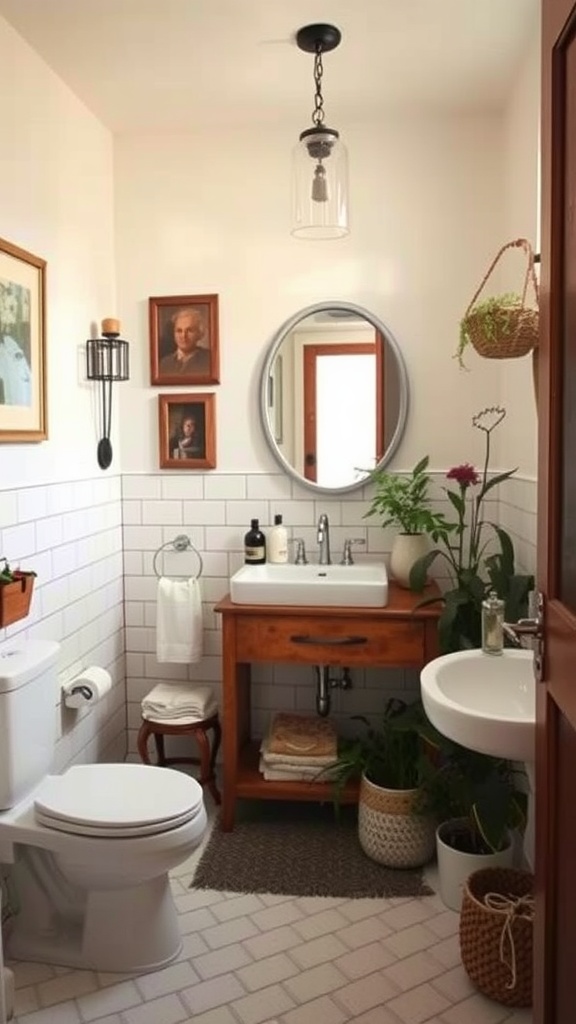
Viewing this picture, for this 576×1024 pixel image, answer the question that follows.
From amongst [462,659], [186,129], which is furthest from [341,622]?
[186,129]

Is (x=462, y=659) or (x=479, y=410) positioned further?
(x=479, y=410)

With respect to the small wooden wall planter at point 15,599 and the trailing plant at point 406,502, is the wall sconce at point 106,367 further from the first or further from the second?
the trailing plant at point 406,502

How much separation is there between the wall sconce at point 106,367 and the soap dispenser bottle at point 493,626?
158 centimetres

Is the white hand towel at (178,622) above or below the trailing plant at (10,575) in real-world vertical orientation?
below

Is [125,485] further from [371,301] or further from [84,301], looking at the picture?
[371,301]

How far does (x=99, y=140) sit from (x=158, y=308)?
0.64m

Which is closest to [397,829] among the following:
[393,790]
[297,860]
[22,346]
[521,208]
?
[393,790]

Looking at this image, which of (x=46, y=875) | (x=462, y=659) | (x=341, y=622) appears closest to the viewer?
(x=462, y=659)

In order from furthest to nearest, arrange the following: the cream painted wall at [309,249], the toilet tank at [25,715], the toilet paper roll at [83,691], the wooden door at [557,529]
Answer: the cream painted wall at [309,249] → the toilet paper roll at [83,691] → the toilet tank at [25,715] → the wooden door at [557,529]

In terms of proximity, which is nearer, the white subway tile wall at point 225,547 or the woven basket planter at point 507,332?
the woven basket planter at point 507,332

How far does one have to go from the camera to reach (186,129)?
2875 millimetres

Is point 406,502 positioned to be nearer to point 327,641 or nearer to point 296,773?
point 327,641

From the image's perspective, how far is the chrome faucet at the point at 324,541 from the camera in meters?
2.89

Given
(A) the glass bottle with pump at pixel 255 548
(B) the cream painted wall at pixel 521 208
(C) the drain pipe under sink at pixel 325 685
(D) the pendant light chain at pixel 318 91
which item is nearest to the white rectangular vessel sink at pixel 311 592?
(A) the glass bottle with pump at pixel 255 548
